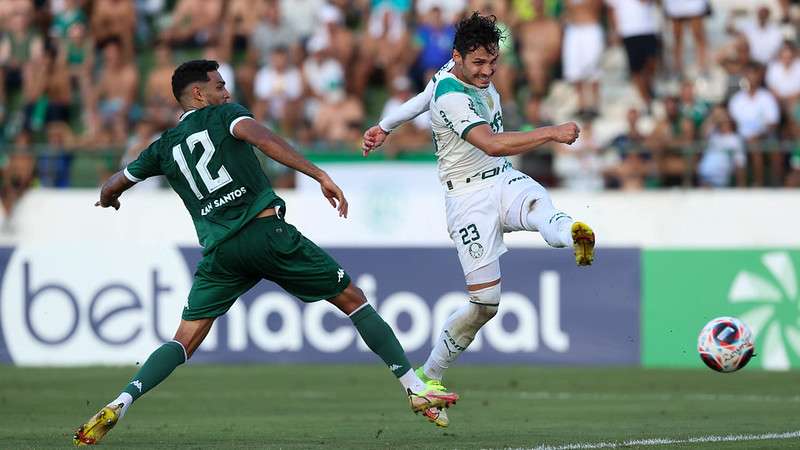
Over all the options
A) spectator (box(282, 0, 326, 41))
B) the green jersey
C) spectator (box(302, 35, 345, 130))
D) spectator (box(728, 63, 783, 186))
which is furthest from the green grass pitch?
spectator (box(282, 0, 326, 41))

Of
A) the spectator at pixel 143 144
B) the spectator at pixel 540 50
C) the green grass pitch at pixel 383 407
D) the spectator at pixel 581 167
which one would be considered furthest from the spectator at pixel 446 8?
the green grass pitch at pixel 383 407

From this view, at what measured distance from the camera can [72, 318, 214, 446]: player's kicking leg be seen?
9.10m

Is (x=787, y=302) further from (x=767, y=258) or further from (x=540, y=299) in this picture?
(x=540, y=299)

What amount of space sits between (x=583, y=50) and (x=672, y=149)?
284cm

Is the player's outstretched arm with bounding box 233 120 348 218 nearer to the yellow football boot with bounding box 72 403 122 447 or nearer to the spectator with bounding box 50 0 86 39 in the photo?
the yellow football boot with bounding box 72 403 122 447

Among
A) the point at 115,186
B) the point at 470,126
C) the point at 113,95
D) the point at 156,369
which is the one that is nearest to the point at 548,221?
the point at 470,126

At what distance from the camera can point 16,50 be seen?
22.7m

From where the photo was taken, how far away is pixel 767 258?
1702cm

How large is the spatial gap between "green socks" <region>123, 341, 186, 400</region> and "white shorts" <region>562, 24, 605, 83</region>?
11765 millimetres

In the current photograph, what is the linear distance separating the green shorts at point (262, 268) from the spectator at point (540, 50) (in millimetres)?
11374

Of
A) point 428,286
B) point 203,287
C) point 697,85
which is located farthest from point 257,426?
point 697,85

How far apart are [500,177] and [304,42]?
38.6 feet

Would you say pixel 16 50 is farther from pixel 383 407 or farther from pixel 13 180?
pixel 383 407

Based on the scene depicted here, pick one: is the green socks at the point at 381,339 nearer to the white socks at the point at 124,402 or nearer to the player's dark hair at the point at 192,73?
the white socks at the point at 124,402
